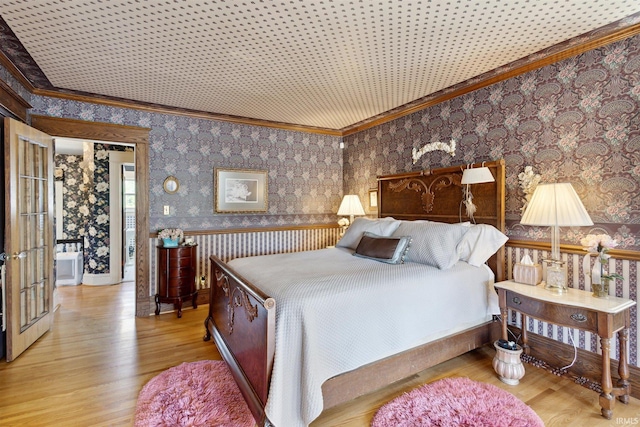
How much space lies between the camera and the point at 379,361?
2.11m

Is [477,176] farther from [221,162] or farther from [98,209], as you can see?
[98,209]

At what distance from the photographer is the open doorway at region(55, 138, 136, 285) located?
539 centimetres

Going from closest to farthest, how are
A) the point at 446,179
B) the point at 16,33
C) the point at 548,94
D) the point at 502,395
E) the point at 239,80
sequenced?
1. the point at 502,395
2. the point at 16,33
3. the point at 548,94
4. the point at 239,80
5. the point at 446,179

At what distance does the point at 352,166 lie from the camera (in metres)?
5.17

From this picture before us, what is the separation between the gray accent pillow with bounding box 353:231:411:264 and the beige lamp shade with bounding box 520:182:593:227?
104cm

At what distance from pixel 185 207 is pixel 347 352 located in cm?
316

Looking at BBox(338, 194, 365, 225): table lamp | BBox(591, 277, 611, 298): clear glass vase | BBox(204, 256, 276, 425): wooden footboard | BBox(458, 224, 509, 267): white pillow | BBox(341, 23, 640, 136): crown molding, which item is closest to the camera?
BBox(204, 256, 276, 425): wooden footboard

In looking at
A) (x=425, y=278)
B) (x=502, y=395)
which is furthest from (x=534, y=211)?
(x=502, y=395)

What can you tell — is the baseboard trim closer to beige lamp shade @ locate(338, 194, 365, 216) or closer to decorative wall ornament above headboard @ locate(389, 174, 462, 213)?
decorative wall ornament above headboard @ locate(389, 174, 462, 213)

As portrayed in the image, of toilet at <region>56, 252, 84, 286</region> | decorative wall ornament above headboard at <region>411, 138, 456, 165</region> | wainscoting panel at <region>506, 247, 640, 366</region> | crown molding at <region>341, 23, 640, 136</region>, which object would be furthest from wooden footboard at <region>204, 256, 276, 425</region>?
toilet at <region>56, 252, 84, 286</region>

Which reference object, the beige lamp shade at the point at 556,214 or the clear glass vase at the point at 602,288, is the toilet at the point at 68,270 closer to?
the beige lamp shade at the point at 556,214

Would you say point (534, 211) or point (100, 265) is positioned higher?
point (534, 211)

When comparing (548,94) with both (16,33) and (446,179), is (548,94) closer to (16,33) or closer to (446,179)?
(446,179)

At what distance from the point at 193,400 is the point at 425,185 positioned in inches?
123
